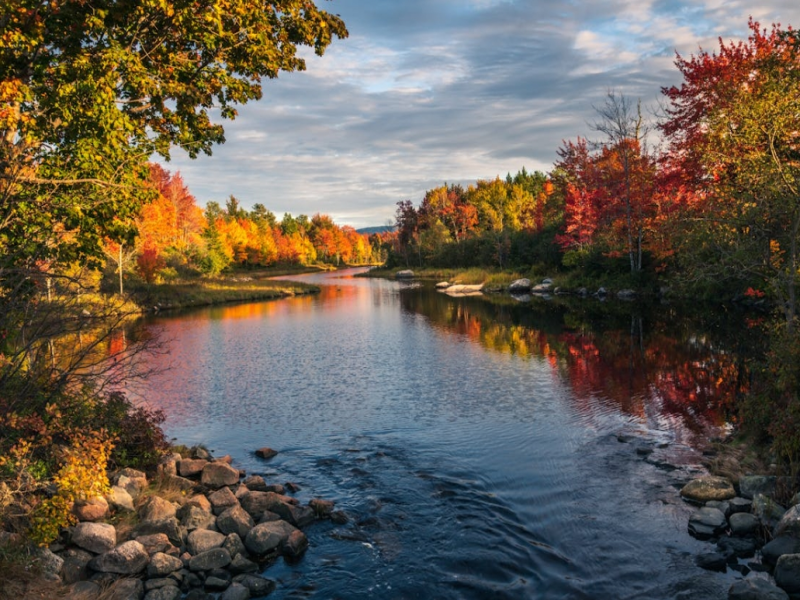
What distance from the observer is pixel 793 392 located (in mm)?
11234

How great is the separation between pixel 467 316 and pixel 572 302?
11.4 metres

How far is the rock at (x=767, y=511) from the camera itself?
961 cm

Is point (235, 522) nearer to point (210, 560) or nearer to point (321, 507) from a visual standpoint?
point (210, 560)

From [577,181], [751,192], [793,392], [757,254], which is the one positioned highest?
[577,181]

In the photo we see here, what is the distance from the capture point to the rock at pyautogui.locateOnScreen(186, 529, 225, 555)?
361 inches

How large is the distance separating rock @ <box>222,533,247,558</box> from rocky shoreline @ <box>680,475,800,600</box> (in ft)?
24.7

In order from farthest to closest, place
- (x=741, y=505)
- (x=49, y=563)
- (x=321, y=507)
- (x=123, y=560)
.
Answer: (x=321, y=507)
(x=741, y=505)
(x=123, y=560)
(x=49, y=563)

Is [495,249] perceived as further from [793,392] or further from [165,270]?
[793,392]

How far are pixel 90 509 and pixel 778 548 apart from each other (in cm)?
1124

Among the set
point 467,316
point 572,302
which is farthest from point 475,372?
point 572,302

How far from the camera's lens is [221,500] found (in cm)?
1084

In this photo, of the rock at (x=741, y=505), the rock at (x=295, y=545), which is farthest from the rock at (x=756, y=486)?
the rock at (x=295, y=545)

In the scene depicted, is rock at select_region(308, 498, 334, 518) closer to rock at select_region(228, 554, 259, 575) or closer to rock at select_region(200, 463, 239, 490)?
rock at select_region(228, 554, 259, 575)

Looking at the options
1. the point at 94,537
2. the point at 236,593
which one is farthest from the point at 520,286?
the point at 94,537
